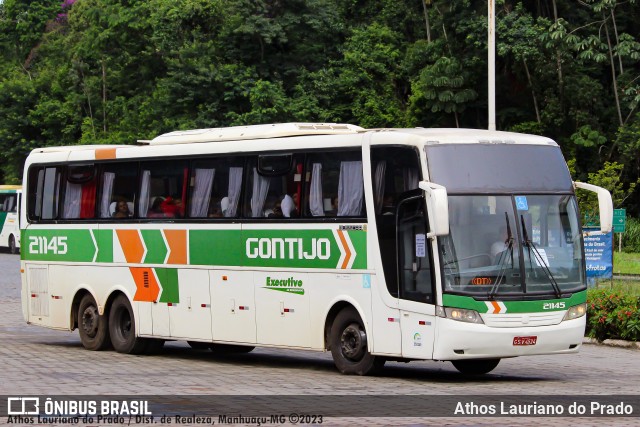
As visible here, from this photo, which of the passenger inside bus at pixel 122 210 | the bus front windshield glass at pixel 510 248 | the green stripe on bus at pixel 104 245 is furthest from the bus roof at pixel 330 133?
the green stripe on bus at pixel 104 245

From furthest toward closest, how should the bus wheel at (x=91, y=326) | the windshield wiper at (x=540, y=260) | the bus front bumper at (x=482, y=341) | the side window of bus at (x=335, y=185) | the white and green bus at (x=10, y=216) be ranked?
the white and green bus at (x=10, y=216), the bus wheel at (x=91, y=326), the side window of bus at (x=335, y=185), the windshield wiper at (x=540, y=260), the bus front bumper at (x=482, y=341)

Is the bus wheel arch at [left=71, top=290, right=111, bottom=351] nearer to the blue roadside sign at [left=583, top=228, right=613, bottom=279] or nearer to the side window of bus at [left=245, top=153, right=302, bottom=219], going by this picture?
the side window of bus at [left=245, top=153, right=302, bottom=219]

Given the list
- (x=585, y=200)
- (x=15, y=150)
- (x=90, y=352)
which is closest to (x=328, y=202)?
(x=90, y=352)

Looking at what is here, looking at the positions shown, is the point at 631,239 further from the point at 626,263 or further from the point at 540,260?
the point at 540,260

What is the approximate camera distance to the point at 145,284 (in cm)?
2130

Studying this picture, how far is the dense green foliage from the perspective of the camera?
1909 inches

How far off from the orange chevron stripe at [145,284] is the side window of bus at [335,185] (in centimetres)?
401

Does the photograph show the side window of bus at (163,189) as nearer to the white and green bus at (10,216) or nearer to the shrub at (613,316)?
the shrub at (613,316)

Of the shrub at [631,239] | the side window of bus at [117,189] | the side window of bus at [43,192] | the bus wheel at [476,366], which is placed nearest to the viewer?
the bus wheel at [476,366]

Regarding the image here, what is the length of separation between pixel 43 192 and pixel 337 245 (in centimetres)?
798

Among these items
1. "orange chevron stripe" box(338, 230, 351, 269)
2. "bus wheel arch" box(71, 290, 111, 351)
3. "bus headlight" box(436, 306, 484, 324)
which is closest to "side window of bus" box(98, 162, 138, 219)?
"bus wheel arch" box(71, 290, 111, 351)

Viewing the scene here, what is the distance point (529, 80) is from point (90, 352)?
31.0m

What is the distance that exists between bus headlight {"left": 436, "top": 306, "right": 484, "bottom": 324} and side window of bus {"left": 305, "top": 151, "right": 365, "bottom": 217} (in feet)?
6.59

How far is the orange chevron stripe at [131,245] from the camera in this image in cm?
2133
